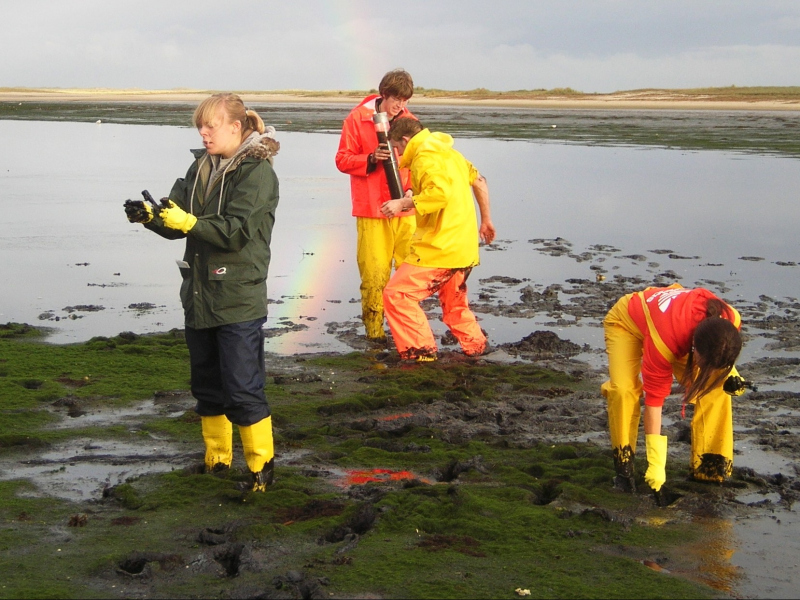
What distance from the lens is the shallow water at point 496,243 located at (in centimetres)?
862

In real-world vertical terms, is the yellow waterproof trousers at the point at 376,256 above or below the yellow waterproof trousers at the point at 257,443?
above

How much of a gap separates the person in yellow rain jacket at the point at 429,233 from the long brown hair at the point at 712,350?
314 cm

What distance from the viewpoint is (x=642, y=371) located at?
493cm

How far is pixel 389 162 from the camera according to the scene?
8.16m

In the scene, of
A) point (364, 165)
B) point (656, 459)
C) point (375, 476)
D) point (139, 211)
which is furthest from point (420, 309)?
point (139, 211)

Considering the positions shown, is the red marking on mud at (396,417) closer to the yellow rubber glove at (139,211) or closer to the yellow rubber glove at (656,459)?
the yellow rubber glove at (656,459)

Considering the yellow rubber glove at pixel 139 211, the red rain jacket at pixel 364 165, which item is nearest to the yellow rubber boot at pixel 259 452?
the yellow rubber glove at pixel 139 211

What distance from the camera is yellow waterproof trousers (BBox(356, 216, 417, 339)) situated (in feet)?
28.0

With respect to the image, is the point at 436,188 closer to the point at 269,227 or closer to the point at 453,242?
the point at 453,242

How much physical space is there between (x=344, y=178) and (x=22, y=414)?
1467 cm

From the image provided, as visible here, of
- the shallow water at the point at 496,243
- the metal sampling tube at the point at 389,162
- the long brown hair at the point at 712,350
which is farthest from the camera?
the shallow water at the point at 496,243

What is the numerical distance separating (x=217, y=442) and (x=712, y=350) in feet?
8.59

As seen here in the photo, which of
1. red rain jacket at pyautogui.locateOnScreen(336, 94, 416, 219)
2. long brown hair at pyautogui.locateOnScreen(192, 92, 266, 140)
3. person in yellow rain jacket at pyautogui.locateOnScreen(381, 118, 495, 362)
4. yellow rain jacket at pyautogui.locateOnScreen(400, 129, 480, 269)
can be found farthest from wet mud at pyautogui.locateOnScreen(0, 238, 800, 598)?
long brown hair at pyautogui.locateOnScreen(192, 92, 266, 140)

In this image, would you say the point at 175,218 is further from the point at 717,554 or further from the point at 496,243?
the point at 496,243
